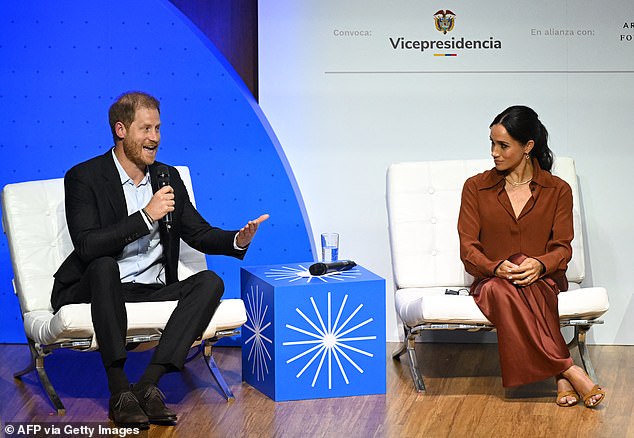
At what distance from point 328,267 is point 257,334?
41 centimetres

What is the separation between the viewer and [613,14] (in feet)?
16.5

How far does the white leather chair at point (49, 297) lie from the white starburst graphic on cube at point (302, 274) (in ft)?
0.92

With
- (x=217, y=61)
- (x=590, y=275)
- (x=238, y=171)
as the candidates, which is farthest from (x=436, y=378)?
(x=217, y=61)

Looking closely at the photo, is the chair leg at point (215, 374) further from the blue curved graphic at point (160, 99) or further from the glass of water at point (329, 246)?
the blue curved graphic at point (160, 99)

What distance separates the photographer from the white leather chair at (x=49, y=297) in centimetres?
400

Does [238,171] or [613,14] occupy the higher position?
[613,14]

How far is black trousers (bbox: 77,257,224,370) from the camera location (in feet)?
12.8

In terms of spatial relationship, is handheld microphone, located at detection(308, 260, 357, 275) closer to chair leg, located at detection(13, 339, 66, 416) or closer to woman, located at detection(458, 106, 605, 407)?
woman, located at detection(458, 106, 605, 407)

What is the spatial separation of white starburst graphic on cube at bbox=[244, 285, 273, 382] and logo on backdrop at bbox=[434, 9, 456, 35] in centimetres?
161

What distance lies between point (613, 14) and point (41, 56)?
A: 2774 millimetres

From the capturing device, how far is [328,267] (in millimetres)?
4422

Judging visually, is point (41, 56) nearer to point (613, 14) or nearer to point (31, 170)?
point (31, 170)

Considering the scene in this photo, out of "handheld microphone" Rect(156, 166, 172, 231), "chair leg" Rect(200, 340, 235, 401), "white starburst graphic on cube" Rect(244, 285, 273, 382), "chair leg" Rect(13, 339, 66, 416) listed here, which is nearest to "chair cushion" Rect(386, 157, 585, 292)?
"white starburst graphic on cube" Rect(244, 285, 273, 382)

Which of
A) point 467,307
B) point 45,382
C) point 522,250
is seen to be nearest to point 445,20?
point 522,250
